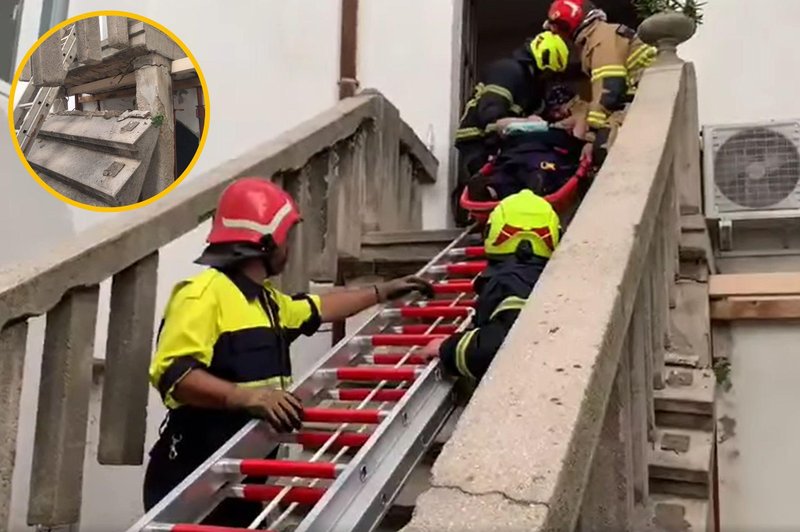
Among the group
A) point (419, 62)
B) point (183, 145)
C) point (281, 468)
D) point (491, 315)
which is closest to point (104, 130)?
point (183, 145)

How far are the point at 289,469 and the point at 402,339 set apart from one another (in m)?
1.08

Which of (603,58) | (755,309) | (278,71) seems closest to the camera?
(755,309)

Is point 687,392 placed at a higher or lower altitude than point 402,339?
lower

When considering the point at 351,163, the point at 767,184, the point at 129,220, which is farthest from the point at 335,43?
the point at 129,220

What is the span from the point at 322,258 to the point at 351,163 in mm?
585

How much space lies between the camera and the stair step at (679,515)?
2561 millimetres

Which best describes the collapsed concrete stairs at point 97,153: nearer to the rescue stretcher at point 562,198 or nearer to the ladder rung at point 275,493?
the rescue stretcher at point 562,198

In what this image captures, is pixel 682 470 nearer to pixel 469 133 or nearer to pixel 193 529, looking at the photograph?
pixel 193 529

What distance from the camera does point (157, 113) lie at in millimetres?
5281

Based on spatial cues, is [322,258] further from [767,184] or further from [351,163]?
[767,184]

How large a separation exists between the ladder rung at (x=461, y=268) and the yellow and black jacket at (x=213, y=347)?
1411 mm

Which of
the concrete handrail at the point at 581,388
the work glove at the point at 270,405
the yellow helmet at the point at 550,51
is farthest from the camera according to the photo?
the yellow helmet at the point at 550,51

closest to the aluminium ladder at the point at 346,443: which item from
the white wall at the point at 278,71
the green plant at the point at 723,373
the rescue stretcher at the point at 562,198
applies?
the rescue stretcher at the point at 562,198

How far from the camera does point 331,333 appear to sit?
17.4 feet
